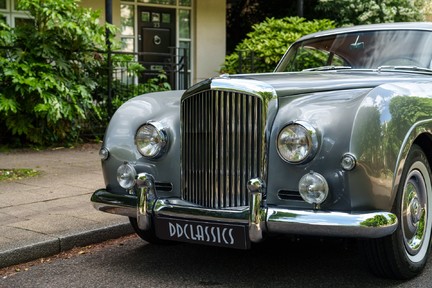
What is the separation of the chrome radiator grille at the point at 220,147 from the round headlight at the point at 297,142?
0.15m

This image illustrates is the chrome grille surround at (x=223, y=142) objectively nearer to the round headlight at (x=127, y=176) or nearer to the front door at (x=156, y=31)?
the round headlight at (x=127, y=176)

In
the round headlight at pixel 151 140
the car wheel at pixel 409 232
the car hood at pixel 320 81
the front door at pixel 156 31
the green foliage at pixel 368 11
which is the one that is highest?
the green foliage at pixel 368 11

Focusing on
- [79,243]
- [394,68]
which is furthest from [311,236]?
[79,243]

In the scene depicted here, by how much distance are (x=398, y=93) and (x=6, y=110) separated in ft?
22.0

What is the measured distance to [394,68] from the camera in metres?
4.93

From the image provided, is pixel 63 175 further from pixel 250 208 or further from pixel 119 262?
pixel 250 208

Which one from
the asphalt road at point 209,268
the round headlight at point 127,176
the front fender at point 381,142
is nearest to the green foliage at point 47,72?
the asphalt road at point 209,268

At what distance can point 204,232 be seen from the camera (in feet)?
12.8

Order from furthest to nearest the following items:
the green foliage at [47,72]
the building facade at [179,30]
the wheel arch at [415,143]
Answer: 1. the building facade at [179,30]
2. the green foliage at [47,72]
3. the wheel arch at [415,143]

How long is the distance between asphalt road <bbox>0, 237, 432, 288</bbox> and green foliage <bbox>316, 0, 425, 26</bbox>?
12.1 meters

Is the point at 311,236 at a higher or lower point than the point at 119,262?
higher

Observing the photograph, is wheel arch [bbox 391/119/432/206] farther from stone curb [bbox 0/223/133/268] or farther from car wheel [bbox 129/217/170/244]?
stone curb [bbox 0/223/133/268]

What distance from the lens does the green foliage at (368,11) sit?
1596cm

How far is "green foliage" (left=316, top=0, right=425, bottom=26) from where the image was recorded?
15961 millimetres
